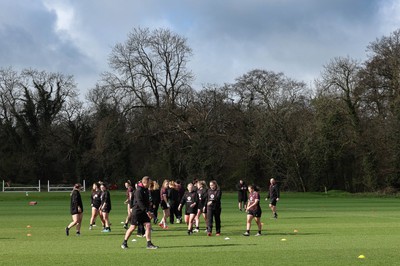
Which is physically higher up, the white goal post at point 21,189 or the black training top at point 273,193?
the white goal post at point 21,189

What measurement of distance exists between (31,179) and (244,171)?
27520 millimetres

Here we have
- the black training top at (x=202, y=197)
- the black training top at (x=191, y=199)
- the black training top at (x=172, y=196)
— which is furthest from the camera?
the black training top at (x=172, y=196)

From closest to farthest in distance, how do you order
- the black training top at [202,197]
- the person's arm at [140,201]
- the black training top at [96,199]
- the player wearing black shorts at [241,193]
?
the person's arm at [140,201] → the black training top at [202,197] → the black training top at [96,199] → the player wearing black shorts at [241,193]

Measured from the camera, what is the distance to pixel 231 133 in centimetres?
7000

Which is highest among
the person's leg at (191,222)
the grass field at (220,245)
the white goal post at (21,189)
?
the white goal post at (21,189)

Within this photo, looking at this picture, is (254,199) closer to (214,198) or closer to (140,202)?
(214,198)

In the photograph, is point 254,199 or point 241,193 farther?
point 241,193

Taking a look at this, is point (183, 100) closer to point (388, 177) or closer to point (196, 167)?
point (196, 167)

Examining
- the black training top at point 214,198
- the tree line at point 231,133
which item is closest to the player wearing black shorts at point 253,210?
the black training top at point 214,198

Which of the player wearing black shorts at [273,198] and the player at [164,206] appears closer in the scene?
the player at [164,206]

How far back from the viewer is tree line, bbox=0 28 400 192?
209 feet

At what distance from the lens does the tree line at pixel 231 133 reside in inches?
2507

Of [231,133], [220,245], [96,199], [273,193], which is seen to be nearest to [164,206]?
[96,199]

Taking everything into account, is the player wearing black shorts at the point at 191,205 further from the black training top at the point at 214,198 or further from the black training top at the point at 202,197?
the black training top at the point at 214,198
